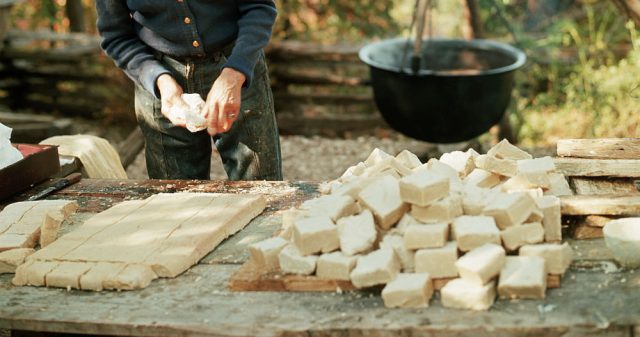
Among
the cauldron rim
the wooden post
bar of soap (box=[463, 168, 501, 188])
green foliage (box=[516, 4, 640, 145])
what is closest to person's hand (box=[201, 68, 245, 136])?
bar of soap (box=[463, 168, 501, 188])

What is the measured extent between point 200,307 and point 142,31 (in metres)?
1.79

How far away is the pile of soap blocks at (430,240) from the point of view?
2309 millimetres

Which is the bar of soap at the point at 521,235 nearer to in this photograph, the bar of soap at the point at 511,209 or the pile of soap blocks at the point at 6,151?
the bar of soap at the point at 511,209

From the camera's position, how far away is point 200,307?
7.90 feet

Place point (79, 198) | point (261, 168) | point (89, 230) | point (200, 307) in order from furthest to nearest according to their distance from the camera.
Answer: point (261, 168) < point (79, 198) < point (89, 230) < point (200, 307)

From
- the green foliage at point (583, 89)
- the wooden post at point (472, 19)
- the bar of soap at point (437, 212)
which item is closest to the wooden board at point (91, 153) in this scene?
the bar of soap at point (437, 212)

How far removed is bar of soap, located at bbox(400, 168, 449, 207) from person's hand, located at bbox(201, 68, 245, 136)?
1.08 metres

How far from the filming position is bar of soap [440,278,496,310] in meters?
2.26

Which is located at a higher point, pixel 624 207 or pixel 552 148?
pixel 624 207

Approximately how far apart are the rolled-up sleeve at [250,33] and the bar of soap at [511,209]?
1416 mm

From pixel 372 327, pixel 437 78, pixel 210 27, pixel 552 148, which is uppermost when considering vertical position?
pixel 210 27

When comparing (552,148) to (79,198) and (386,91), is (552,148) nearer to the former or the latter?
(386,91)

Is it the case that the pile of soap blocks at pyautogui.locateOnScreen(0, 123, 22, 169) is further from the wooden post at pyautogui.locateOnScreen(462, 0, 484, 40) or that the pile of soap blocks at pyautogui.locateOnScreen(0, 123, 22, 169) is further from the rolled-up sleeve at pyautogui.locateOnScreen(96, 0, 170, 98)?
the wooden post at pyautogui.locateOnScreen(462, 0, 484, 40)

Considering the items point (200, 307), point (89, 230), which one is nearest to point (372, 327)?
point (200, 307)
